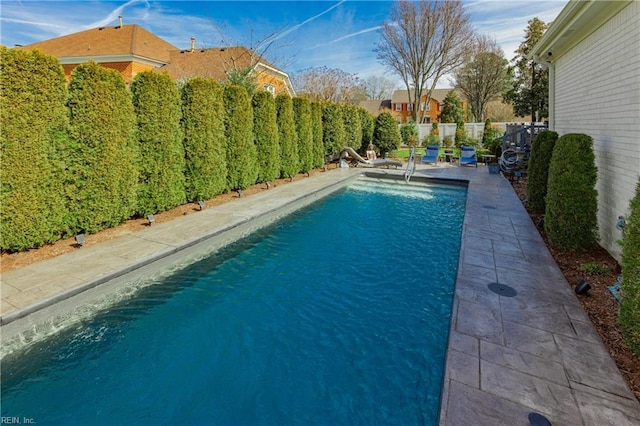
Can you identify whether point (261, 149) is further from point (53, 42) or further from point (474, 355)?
point (53, 42)

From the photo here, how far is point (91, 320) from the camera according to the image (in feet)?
11.5

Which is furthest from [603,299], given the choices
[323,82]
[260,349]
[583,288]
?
[323,82]

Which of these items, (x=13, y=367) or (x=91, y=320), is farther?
(x=91, y=320)

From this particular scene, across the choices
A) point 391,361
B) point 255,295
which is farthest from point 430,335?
point 255,295

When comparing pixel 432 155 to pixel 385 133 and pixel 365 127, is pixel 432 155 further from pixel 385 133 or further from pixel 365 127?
pixel 365 127

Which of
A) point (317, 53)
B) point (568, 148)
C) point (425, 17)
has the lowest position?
point (568, 148)

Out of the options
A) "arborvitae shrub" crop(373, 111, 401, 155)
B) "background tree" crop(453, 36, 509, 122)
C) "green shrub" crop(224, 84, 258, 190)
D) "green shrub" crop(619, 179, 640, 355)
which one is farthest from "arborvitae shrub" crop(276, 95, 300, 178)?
"background tree" crop(453, 36, 509, 122)

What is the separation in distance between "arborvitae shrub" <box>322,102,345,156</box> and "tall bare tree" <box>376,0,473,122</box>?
14847 mm

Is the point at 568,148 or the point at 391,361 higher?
the point at 568,148

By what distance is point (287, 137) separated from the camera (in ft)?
35.9

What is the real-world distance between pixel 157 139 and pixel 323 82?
830 inches

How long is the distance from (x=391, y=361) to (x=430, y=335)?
0.58 meters

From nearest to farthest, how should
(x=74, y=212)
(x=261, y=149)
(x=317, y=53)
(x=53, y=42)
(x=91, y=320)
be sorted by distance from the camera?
(x=91, y=320) → (x=74, y=212) → (x=261, y=149) → (x=53, y=42) → (x=317, y=53)

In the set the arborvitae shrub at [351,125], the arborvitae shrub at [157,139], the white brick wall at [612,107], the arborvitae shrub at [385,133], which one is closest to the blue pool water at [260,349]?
the white brick wall at [612,107]
